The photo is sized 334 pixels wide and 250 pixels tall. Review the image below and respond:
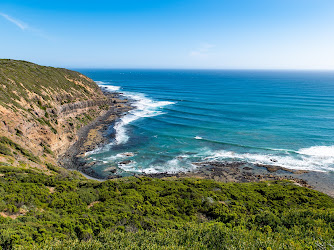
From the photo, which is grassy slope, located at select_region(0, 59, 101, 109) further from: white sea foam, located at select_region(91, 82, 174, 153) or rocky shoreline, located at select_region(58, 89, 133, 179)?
white sea foam, located at select_region(91, 82, 174, 153)

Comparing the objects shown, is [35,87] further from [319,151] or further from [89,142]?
[319,151]

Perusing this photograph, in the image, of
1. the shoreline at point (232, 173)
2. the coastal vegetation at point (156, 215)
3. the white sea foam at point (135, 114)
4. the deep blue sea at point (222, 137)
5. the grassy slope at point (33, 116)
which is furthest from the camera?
the white sea foam at point (135, 114)

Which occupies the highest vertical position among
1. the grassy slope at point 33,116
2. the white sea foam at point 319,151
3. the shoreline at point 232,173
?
the grassy slope at point 33,116

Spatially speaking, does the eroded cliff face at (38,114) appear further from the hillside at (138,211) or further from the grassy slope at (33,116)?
the hillside at (138,211)

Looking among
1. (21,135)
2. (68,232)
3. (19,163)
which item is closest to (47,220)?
(68,232)

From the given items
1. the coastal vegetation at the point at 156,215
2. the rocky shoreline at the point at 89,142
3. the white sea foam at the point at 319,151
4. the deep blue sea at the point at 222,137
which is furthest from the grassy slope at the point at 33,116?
the white sea foam at the point at 319,151

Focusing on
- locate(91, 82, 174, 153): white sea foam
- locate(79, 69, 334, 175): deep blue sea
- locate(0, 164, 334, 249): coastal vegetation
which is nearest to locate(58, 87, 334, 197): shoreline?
locate(79, 69, 334, 175): deep blue sea
